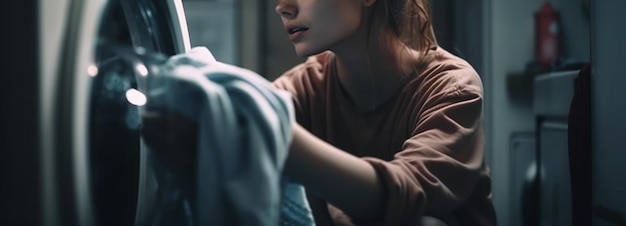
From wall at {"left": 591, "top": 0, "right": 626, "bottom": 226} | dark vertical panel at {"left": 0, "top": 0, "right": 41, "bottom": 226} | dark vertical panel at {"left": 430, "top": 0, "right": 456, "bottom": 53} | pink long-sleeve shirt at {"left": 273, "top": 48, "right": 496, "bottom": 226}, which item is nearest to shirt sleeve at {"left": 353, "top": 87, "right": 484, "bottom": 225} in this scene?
pink long-sleeve shirt at {"left": 273, "top": 48, "right": 496, "bottom": 226}

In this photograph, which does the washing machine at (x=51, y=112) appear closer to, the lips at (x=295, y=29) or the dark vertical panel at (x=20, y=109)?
the dark vertical panel at (x=20, y=109)

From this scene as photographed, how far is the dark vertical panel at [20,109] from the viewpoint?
2.15ft

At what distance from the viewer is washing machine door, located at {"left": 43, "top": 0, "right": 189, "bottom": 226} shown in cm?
67

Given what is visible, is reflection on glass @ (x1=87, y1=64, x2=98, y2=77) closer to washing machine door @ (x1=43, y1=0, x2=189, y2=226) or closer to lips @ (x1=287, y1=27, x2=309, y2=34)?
washing machine door @ (x1=43, y1=0, x2=189, y2=226)

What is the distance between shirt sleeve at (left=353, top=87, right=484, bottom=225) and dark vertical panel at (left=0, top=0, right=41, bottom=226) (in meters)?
0.34

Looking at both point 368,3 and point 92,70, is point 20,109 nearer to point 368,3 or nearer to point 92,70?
point 92,70

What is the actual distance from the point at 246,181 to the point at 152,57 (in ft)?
0.71

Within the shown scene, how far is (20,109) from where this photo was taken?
66 centimetres

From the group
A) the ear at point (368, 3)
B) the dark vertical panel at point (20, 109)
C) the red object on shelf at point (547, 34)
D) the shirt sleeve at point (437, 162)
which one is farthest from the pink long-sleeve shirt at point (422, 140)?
the dark vertical panel at point (20, 109)

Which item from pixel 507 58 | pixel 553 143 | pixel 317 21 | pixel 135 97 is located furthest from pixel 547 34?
pixel 135 97

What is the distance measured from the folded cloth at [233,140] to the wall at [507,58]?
48cm

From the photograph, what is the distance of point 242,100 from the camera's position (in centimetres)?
67

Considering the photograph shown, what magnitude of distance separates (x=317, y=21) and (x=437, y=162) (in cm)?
22

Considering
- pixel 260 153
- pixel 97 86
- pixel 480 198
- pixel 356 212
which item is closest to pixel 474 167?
pixel 480 198
